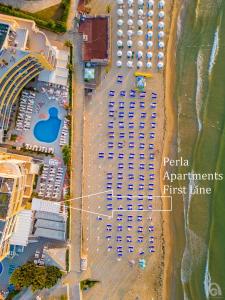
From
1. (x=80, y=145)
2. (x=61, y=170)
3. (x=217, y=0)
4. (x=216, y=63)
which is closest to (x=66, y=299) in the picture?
(x=61, y=170)

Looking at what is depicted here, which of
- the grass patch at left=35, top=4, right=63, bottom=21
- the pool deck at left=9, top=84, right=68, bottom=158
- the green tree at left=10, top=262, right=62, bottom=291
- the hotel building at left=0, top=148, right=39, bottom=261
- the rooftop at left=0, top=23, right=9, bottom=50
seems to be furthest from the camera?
the pool deck at left=9, top=84, right=68, bottom=158

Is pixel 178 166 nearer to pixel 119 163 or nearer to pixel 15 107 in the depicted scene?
pixel 119 163

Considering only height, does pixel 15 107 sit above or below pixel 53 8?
below

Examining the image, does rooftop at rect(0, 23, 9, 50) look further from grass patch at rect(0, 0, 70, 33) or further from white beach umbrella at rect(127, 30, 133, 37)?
white beach umbrella at rect(127, 30, 133, 37)

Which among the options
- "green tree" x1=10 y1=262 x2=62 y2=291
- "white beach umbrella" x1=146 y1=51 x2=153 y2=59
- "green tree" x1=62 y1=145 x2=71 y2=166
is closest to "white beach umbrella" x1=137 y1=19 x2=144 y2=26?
"white beach umbrella" x1=146 y1=51 x2=153 y2=59

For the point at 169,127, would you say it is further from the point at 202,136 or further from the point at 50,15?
the point at 50,15

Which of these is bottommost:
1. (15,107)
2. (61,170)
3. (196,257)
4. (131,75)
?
(196,257)
